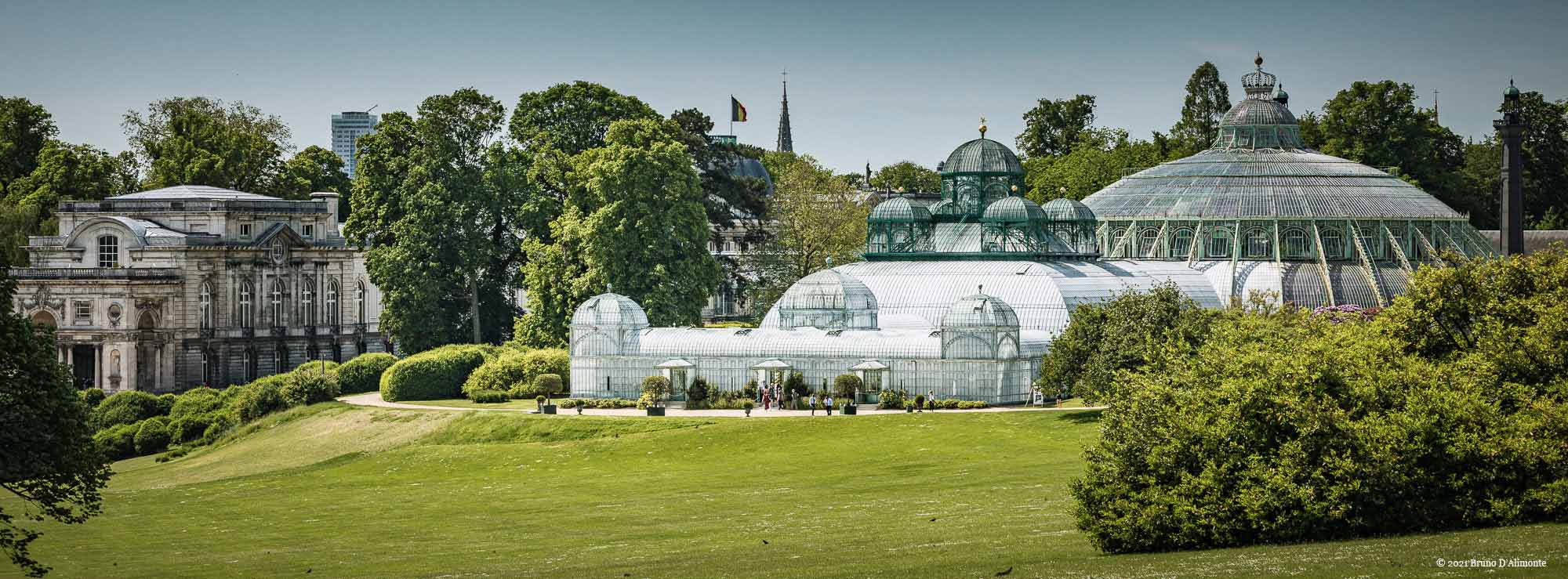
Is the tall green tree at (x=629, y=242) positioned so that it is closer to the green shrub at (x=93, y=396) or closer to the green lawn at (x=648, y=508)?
the green lawn at (x=648, y=508)

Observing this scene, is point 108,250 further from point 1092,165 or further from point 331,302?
point 1092,165

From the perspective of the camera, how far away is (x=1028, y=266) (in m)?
83.0

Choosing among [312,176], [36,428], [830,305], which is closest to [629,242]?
[830,305]

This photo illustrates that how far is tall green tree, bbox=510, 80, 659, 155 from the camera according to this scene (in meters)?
98.9

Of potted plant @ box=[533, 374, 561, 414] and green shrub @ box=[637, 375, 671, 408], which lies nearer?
green shrub @ box=[637, 375, 671, 408]

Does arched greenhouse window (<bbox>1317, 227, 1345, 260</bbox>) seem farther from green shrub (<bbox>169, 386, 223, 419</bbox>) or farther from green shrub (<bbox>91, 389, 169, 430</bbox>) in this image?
green shrub (<bbox>91, 389, 169, 430</bbox>)

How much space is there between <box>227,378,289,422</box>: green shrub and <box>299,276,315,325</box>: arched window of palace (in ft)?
85.1

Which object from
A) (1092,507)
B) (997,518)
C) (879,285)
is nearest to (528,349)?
(879,285)

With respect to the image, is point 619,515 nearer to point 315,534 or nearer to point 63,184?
point 315,534

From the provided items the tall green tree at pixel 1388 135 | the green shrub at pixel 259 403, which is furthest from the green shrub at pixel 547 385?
the tall green tree at pixel 1388 135

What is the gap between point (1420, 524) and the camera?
35.8 m

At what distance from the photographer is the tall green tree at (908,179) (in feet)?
589

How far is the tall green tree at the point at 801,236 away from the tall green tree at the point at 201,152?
33.9 meters

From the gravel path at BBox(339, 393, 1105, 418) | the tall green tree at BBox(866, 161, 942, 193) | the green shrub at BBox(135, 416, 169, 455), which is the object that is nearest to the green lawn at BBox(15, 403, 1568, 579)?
the gravel path at BBox(339, 393, 1105, 418)
